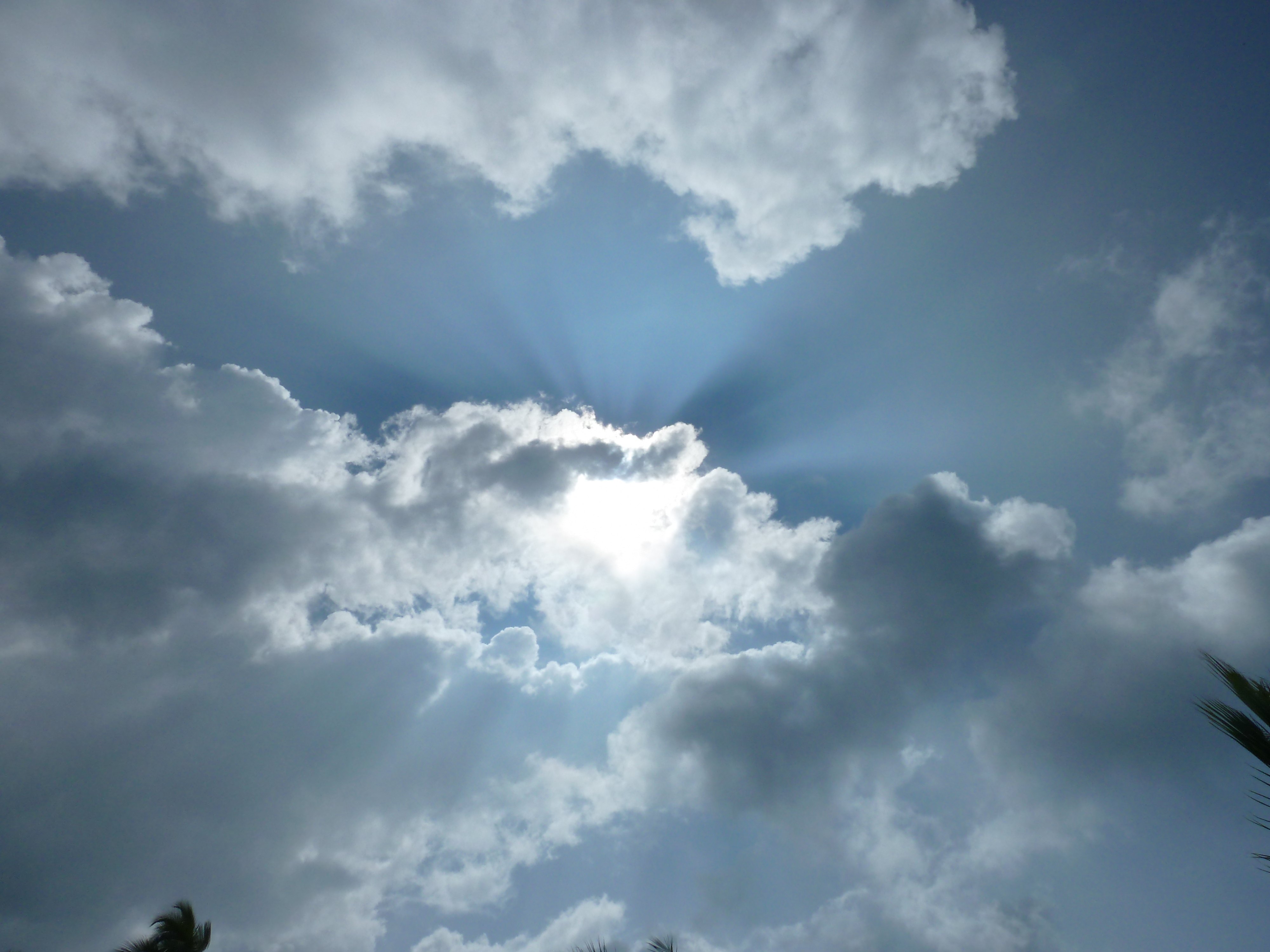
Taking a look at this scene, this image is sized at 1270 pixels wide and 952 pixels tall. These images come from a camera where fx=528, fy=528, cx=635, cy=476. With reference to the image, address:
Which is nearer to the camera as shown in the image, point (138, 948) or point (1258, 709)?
point (1258, 709)

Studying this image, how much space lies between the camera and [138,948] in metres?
25.1

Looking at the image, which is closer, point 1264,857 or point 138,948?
point 1264,857

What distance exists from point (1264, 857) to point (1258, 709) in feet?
6.75

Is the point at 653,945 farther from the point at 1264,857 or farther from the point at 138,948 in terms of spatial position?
the point at 138,948

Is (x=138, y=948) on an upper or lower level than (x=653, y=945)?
upper

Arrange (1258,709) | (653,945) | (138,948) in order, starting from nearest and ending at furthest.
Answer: (1258,709)
(653,945)
(138,948)

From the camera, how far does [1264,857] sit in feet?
23.9

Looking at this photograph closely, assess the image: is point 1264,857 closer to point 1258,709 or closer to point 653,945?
point 1258,709

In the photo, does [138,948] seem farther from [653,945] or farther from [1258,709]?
[1258,709]

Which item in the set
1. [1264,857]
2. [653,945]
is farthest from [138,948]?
[1264,857]

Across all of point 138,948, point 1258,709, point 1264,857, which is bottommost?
point 1264,857

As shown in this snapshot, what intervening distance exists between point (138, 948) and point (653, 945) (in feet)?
82.6

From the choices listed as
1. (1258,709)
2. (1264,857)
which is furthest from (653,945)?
(1258,709)

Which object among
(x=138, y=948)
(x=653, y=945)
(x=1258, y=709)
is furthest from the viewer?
(x=138, y=948)
